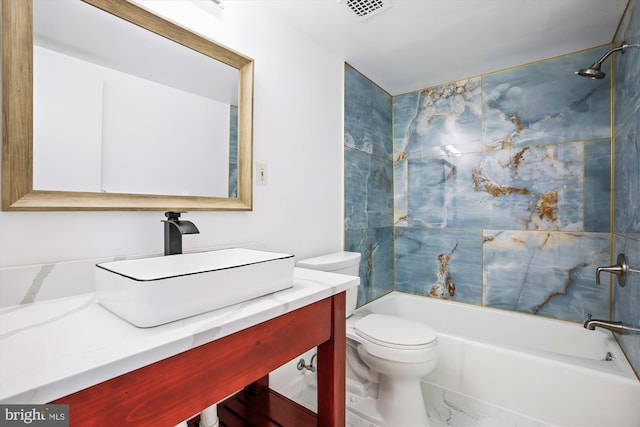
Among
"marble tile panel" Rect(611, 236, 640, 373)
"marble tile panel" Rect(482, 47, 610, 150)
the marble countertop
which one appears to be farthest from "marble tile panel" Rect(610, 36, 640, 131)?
the marble countertop

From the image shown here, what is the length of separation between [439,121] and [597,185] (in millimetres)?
1116

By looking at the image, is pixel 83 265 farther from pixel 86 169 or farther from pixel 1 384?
pixel 1 384

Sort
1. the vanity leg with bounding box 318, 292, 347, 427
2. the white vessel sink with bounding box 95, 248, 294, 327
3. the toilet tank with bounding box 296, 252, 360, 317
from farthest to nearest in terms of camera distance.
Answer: the toilet tank with bounding box 296, 252, 360, 317 < the vanity leg with bounding box 318, 292, 347, 427 < the white vessel sink with bounding box 95, 248, 294, 327

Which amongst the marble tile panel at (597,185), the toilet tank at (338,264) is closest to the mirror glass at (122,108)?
the toilet tank at (338,264)

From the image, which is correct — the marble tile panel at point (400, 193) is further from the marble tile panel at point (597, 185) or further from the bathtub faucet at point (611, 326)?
the bathtub faucet at point (611, 326)

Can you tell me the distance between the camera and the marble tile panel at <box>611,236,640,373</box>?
1305mm

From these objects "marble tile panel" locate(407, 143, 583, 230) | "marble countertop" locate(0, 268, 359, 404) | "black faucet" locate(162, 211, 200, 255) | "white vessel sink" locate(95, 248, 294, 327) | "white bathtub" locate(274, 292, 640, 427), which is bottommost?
"white bathtub" locate(274, 292, 640, 427)

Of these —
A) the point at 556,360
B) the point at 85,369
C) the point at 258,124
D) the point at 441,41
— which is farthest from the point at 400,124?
the point at 85,369

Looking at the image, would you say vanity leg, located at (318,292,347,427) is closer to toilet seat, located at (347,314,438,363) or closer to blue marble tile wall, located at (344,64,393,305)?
toilet seat, located at (347,314,438,363)

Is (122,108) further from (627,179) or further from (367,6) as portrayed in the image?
(627,179)

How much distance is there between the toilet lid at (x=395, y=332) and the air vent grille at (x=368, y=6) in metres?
1.68

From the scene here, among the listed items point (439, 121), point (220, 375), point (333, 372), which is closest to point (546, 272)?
point (439, 121)

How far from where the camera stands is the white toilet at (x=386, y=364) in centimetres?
146

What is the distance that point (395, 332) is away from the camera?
5.17 ft
